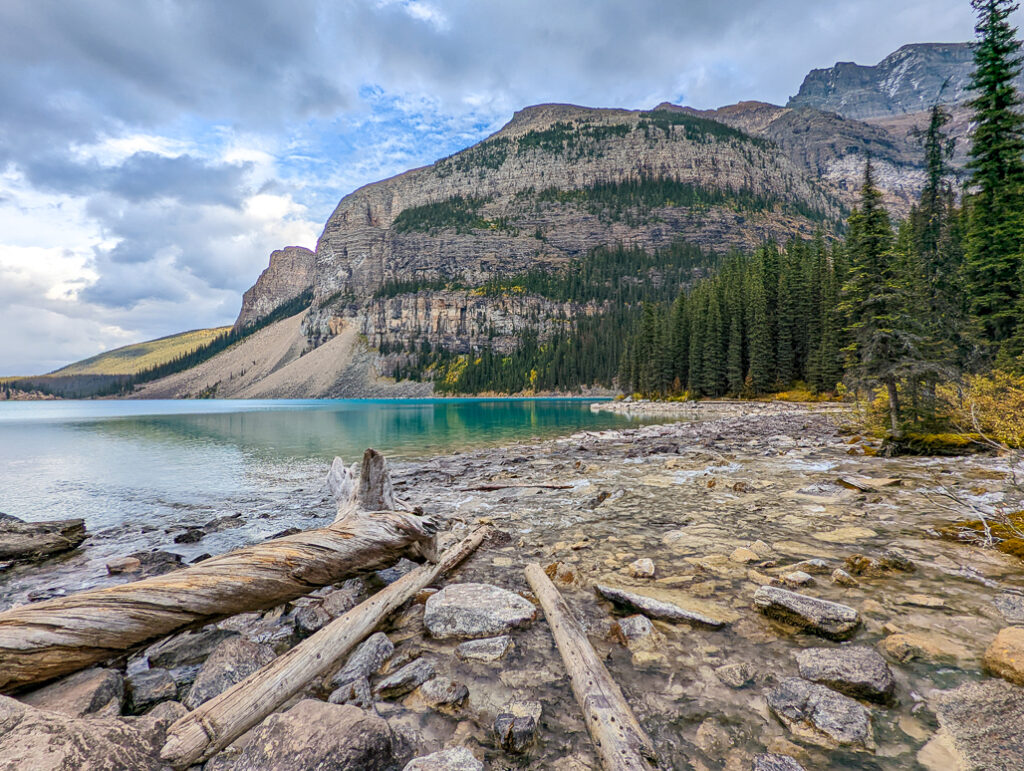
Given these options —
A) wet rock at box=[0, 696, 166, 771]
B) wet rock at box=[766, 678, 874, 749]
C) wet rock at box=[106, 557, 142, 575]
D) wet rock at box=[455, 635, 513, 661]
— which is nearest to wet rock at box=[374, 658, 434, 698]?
wet rock at box=[455, 635, 513, 661]

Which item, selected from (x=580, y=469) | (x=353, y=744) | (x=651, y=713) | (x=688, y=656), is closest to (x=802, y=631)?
(x=688, y=656)

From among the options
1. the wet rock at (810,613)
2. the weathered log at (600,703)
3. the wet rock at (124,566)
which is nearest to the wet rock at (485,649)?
the weathered log at (600,703)

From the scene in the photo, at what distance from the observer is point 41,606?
10.9 feet

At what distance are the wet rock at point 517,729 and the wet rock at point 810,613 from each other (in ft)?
8.23

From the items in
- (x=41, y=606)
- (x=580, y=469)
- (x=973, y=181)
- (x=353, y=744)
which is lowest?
(x=580, y=469)

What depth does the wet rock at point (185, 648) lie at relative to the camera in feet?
12.7

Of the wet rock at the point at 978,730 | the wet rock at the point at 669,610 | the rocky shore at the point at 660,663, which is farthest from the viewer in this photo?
the wet rock at the point at 669,610

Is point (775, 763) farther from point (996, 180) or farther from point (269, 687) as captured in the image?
point (996, 180)

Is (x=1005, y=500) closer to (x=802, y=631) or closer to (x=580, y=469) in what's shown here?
(x=802, y=631)

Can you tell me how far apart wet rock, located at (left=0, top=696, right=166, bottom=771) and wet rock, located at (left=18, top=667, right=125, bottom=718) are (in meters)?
0.71

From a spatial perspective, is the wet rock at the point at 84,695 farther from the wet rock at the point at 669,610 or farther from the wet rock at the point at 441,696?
the wet rock at the point at 669,610

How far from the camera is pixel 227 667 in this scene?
11.4 feet

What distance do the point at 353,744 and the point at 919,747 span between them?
319 centimetres

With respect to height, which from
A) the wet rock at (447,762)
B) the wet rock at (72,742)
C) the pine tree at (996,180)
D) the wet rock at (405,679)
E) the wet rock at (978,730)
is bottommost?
the wet rock at (405,679)
